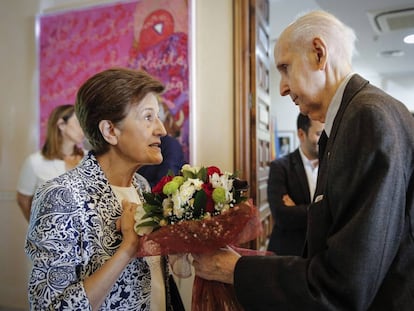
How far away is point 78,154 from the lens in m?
2.61

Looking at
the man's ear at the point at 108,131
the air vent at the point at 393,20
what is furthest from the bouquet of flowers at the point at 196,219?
the air vent at the point at 393,20

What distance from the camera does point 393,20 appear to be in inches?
138

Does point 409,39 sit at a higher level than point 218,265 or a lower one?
higher

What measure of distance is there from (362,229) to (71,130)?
225cm

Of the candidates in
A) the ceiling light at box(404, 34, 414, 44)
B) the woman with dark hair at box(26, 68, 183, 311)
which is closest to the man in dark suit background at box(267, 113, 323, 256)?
the woman with dark hair at box(26, 68, 183, 311)

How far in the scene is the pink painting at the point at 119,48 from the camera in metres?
2.28

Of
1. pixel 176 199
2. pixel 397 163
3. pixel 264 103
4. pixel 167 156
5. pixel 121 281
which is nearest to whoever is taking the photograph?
pixel 397 163

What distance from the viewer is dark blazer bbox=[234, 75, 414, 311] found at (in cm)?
71

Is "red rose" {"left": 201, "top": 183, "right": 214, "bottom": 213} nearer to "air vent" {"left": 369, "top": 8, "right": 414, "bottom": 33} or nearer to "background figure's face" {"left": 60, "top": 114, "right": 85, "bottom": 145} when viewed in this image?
"background figure's face" {"left": 60, "top": 114, "right": 85, "bottom": 145}

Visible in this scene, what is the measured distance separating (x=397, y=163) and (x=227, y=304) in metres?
0.56

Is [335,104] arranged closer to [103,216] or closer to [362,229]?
[362,229]

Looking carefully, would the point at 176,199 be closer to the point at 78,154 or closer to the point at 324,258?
the point at 324,258

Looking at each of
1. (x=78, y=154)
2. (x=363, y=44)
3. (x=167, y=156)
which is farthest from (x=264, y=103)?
(x=363, y=44)

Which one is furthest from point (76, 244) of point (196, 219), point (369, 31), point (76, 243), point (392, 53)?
point (392, 53)
